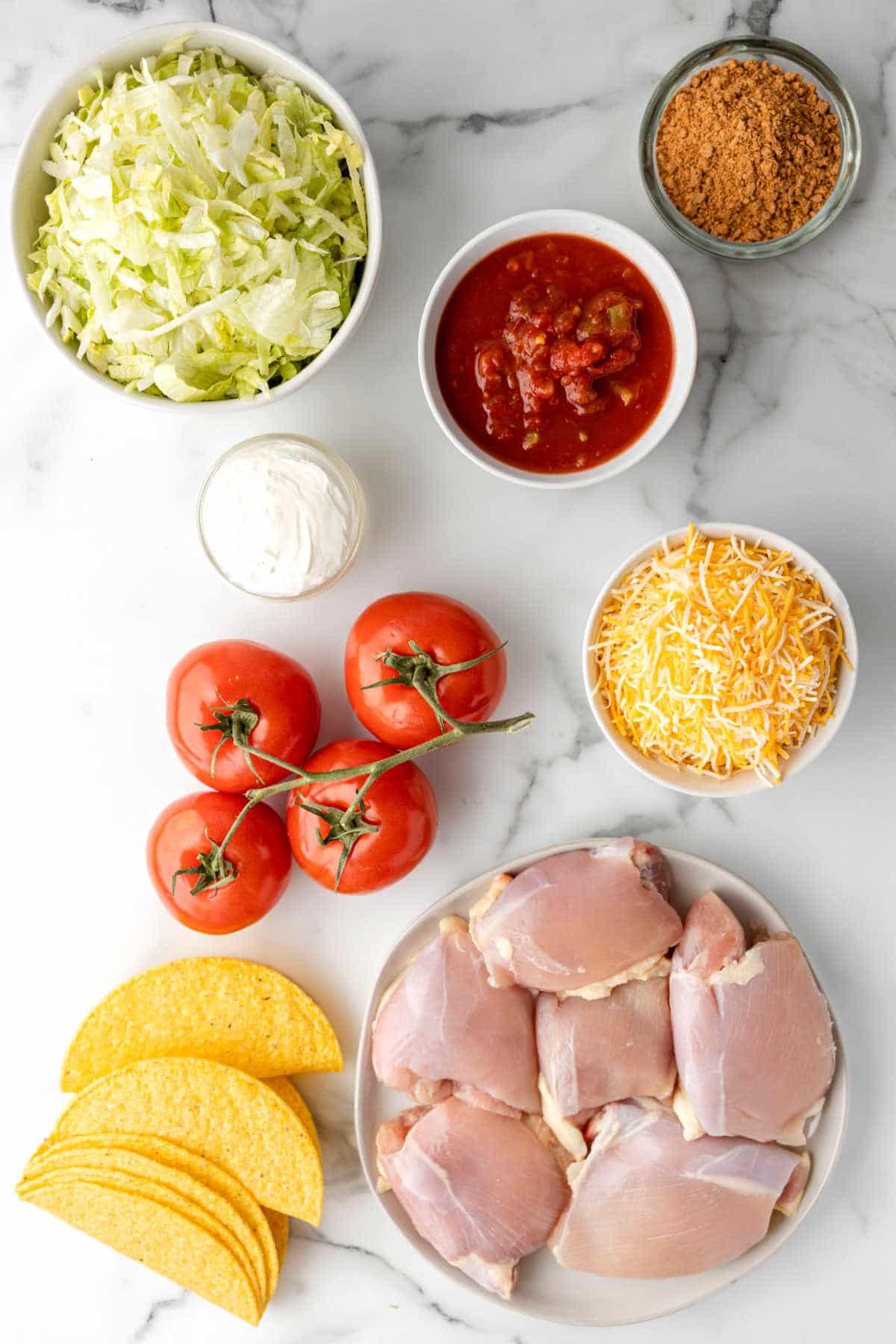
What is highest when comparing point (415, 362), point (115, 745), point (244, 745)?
point (415, 362)

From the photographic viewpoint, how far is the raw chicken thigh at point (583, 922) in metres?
1.89

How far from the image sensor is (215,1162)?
6.49 ft

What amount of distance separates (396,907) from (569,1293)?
763mm

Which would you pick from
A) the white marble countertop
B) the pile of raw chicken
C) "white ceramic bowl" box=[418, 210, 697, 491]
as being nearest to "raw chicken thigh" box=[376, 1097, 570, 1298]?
the pile of raw chicken

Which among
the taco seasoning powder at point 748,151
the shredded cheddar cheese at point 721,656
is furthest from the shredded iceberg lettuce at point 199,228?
the shredded cheddar cheese at point 721,656

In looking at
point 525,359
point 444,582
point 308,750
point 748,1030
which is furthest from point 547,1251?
point 525,359

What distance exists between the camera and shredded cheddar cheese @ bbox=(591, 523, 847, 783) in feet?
5.60

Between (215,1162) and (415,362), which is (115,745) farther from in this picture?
(415,362)

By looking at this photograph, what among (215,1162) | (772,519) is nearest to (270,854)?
(215,1162)

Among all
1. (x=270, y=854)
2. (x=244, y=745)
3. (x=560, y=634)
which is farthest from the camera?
(x=560, y=634)

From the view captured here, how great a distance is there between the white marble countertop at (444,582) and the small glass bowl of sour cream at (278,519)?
0.57 feet

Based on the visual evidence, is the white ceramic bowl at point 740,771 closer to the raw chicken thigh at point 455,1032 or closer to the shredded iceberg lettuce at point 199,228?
the raw chicken thigh at point 455,1032

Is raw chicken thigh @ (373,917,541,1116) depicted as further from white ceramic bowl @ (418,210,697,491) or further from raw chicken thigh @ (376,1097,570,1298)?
white ceramic bowl @ (418,210,697,491)

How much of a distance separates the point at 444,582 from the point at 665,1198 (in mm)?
1182
